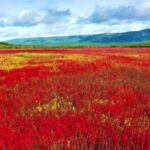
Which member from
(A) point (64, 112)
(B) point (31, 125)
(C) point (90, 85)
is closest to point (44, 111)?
(A) point (64, 112)

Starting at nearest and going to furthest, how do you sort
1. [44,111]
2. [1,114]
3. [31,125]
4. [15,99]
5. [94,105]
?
[31,125], [1,114], [44,111], [94,105], [15,99]

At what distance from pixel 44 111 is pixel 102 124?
1890 mm

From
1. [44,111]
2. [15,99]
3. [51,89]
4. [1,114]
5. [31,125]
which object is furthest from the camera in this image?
[51,89]

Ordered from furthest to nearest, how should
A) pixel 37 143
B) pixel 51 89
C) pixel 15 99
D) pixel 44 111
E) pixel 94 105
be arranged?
pixel 51 89, pixel 15 99, pixel 94 105, pixel 44 111, pixel 37 143

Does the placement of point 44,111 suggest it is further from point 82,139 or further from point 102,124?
point 82,139

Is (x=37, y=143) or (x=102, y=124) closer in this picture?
(x=37, y=143)

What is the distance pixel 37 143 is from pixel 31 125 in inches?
51.1

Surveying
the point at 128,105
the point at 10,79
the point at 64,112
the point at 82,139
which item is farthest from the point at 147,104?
the point at 10,79

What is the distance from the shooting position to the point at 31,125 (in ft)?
23.7

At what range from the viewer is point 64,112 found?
863cm

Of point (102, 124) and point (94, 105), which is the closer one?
point (102, 124)

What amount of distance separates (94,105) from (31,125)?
256cm

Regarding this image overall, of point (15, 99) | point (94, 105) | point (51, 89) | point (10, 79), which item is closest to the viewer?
point (94, 105)

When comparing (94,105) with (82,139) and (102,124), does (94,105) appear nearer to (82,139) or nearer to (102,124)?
(102,124)
